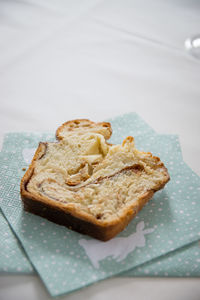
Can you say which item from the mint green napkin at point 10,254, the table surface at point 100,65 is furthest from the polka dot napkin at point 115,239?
the table surface at point 100,65

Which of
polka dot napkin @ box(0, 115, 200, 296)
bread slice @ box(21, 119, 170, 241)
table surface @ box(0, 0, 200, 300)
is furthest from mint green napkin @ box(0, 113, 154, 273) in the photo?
table surface @ box(0, 0, 200, 300)

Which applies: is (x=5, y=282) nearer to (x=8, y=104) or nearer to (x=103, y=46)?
(x=8, y=104)

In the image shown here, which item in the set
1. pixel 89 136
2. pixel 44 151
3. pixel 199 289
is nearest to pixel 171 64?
pixel 89 136

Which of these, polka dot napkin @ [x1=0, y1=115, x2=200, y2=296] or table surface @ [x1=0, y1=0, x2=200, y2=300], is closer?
polka dot napkin @ [x1=0, y1=115, x2=200, y2=296]

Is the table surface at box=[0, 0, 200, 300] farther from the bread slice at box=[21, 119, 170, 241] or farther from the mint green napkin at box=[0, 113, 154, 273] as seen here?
the mint green napkin at box=[0, 113, 154, 273]

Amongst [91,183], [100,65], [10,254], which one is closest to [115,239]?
[91,183]

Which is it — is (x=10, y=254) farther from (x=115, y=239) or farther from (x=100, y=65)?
(x=100, y=65)
